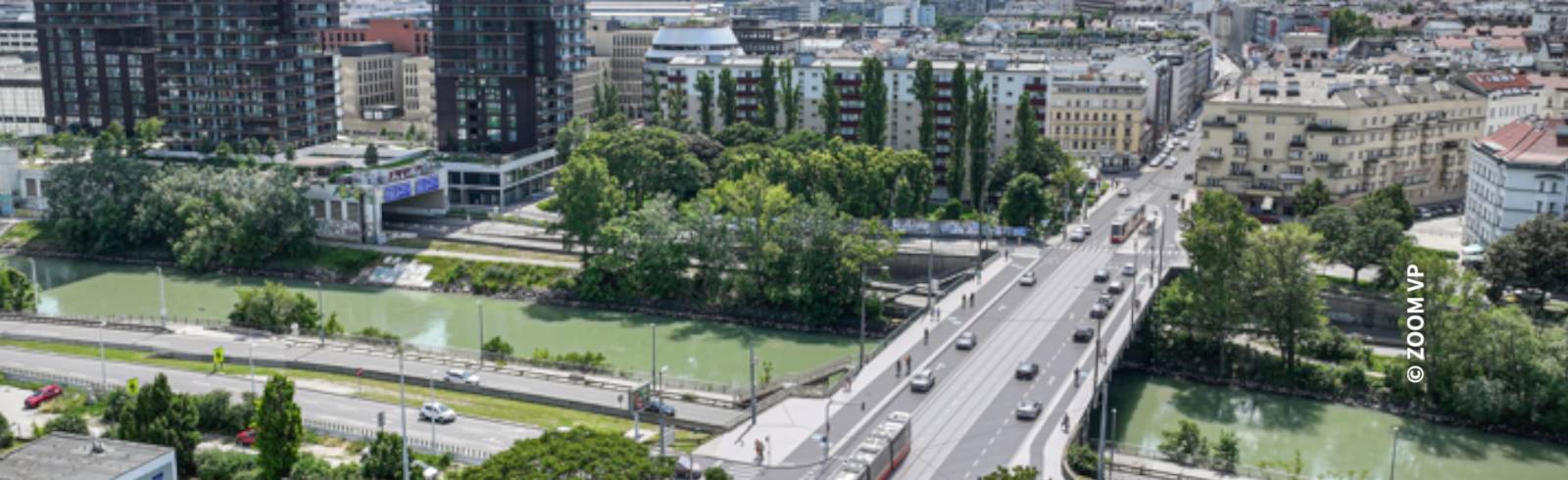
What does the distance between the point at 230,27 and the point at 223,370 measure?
3761 centimetres

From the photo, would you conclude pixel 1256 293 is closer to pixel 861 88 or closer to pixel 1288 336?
pixel 1288 336

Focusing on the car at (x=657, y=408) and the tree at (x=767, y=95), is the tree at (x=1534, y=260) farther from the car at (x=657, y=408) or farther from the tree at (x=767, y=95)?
the tree at (x=767, y=95)

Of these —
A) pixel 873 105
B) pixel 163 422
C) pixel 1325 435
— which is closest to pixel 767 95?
pixel 873 105

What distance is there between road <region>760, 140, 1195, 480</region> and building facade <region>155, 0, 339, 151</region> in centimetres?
Result: 4636

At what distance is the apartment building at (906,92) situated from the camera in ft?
274

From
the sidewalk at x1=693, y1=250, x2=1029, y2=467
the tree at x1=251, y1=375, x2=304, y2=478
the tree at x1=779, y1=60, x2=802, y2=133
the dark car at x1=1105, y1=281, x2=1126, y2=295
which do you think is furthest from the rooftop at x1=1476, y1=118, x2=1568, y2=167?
the tree at x1=251, y1=375, x2=304, y2=478

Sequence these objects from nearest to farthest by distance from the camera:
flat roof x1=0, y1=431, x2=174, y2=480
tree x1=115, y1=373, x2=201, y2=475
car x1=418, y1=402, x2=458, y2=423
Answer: flat roof x1=0, y1=431, x2=174, y2=480 < tree x1=115, y1=373, x2=201, y2=475 < car x1=418, y1=402, x2=458, y2=423

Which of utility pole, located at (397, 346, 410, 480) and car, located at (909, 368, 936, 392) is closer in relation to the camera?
utility pole, located at (397, 346, 410, 480)

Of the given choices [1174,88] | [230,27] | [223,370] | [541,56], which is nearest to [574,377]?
[223,370]

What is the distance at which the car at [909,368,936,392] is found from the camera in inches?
1681

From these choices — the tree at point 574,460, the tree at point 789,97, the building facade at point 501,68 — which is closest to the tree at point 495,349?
the tree at point 574,460

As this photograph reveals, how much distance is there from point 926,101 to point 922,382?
4041 centimetres

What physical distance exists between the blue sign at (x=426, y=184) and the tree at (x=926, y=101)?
93.8 ft

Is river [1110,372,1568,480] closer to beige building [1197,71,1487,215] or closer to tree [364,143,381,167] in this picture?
beige building [1197,71,1487,215]
